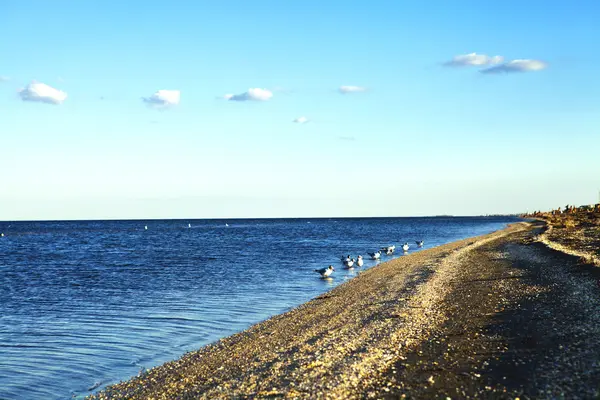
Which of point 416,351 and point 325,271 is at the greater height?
point 416,351

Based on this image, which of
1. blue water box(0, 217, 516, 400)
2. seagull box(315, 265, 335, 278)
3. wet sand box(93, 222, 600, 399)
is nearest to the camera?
wet sand box(93, 222, 600, 399)

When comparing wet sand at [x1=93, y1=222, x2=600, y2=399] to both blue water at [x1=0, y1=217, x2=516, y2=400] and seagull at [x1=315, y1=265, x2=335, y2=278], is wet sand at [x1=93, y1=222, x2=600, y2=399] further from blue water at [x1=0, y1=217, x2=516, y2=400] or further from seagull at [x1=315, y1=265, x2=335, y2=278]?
seagull at [x1=315, y1=265, x2=335, y2=278]

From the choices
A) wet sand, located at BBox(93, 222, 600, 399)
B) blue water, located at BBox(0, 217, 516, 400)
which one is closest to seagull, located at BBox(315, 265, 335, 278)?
blue water, located at BBox(0, 217, 516, 400)

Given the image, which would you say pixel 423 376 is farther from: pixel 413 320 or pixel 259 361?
pixel 413 320

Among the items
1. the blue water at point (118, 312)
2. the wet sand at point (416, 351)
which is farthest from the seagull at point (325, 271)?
the wet sand at point (416, 351)

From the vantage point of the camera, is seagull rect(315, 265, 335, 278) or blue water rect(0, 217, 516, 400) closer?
blue water rect(0, 217, 516, 400)

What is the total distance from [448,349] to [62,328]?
1685 centimetres

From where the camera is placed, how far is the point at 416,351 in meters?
14.0

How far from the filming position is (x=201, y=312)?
26.1 metres

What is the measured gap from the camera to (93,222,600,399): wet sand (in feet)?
36.8

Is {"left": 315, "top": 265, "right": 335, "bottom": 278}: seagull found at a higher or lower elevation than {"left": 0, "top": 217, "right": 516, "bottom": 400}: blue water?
higher

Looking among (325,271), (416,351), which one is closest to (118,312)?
(325,271)

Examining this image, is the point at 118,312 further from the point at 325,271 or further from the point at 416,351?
the point at 416,351

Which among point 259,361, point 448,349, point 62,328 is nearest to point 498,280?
point 448,349
